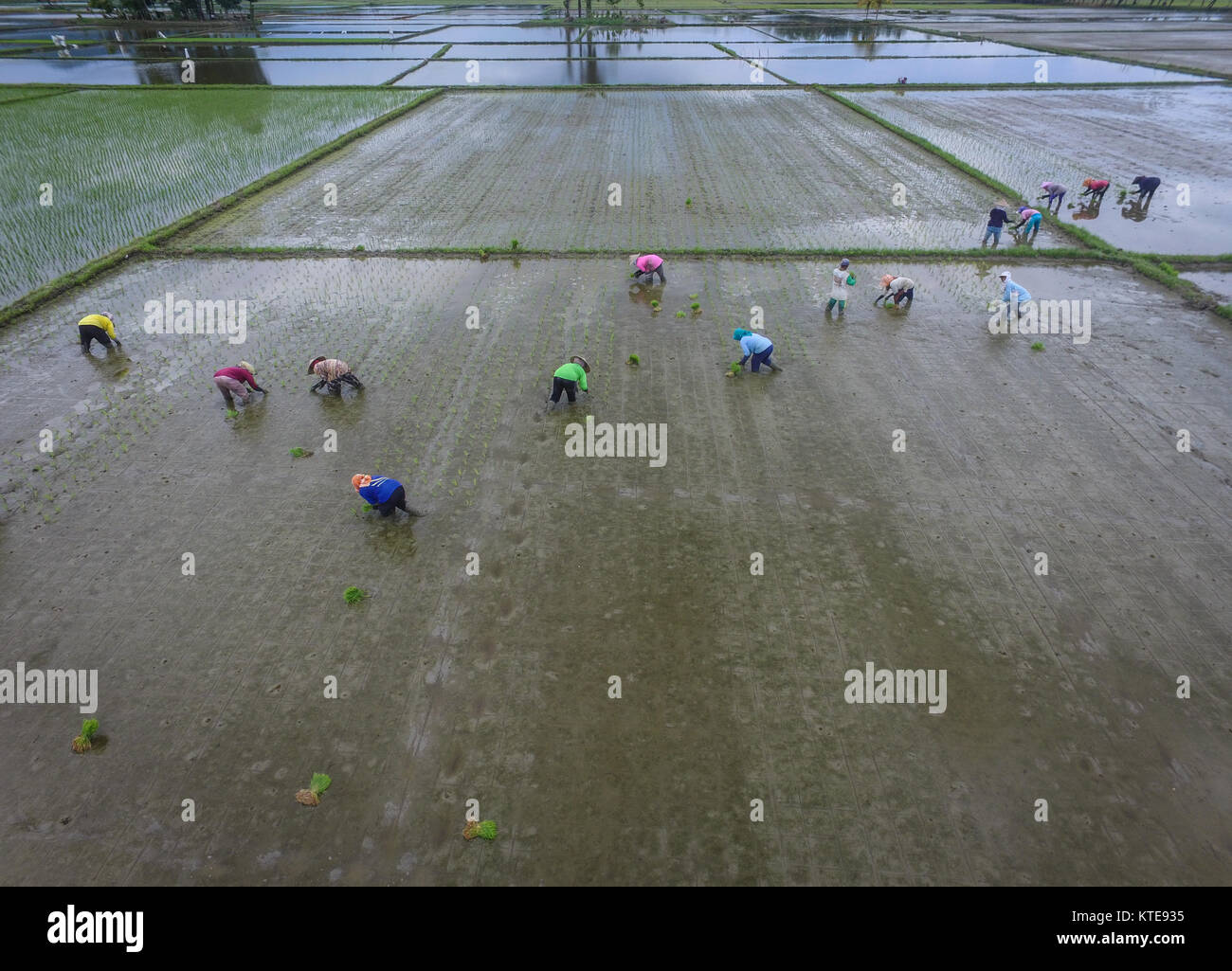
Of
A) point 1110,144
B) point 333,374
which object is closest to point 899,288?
point 333,374

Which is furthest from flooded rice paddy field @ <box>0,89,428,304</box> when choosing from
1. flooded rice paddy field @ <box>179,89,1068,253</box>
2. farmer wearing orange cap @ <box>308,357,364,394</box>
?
farmer wearing orange cap @ <box>308,357,364,394</box>

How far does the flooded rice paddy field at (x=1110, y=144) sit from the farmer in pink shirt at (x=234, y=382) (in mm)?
23253

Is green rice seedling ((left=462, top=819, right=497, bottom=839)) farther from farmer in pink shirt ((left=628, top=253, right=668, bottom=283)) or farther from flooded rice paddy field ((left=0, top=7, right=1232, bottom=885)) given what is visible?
farmer in pink shirt ((left=628, top=253, right=668, bottom=283))

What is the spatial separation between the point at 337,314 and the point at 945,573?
46.4 ft

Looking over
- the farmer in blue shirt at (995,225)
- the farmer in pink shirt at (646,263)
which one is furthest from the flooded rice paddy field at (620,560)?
the farmer in blue shirt at (995,225)

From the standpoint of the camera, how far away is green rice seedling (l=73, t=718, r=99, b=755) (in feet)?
21.7

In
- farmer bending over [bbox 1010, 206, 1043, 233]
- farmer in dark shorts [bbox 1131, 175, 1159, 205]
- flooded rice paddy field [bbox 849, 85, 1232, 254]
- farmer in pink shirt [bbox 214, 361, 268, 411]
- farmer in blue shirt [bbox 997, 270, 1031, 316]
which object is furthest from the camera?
farmer in dark shorts [bbox 1131, 175, 1159, 205]

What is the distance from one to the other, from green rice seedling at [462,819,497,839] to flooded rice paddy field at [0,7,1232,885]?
0.13m

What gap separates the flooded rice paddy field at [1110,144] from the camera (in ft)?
63.3

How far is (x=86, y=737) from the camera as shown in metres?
6.67

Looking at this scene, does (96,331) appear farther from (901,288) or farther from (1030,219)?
(1030,219)

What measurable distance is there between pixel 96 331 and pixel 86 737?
10.2 meters

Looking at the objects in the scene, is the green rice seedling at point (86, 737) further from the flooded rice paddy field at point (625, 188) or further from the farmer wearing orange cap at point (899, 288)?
the farmer wearing orange cap at point (899, 288)

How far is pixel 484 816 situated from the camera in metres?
6.12
